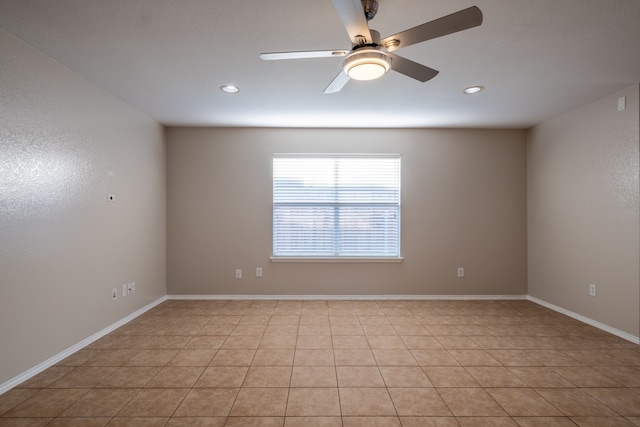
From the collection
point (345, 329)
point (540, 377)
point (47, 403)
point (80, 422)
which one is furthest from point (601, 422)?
point (47, 403)

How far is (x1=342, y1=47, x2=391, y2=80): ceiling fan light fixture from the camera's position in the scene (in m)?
1.76

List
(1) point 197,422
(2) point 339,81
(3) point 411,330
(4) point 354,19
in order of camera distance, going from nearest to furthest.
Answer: (4) point 354,19, (1) point 197,422, (2) point 339,81, (3) point 411,330

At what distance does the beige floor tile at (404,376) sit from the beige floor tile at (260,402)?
2.52 ft

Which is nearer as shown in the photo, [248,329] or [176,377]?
[176,377]

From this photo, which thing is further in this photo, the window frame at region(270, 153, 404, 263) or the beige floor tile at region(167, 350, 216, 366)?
the window frame at region(270, 153, 404, 263)

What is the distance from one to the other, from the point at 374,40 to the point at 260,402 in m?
2.34

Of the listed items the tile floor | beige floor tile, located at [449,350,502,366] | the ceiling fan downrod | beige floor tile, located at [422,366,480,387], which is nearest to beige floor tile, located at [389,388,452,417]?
the tile floor

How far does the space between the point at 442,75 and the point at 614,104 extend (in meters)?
1.97

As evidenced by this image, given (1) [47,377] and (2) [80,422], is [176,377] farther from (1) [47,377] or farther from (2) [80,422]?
(1) [47,377]

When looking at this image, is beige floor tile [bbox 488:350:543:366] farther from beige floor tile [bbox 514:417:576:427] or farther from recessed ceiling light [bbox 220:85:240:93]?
recessed ceiling light [bbox 220:85:240:93]

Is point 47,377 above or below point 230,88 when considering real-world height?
below

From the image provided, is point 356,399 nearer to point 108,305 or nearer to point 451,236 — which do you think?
point 108,305

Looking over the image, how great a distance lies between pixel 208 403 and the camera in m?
2.06

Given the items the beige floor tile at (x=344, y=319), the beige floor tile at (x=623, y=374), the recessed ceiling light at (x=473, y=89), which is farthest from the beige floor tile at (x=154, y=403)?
the recessed ceiling light at (x=473, y=89)
